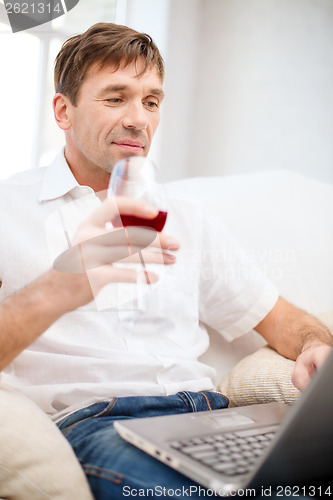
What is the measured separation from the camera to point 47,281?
768mm

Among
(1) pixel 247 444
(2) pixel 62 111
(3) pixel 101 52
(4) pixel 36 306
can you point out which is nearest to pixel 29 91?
(2) pixel 62 111

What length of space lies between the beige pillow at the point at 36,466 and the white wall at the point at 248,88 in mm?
1957

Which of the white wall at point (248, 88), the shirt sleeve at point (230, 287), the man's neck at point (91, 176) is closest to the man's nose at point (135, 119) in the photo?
the man's neck at point (91, 176)

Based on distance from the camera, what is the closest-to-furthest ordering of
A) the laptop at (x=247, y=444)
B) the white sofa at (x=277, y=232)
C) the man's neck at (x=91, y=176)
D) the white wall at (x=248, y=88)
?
the laptop at (x=247, y=444) → the man's neck at (x=91, y=176) → the white sofa at (x=277, y=232) → the white wall at (x=248, y=88)

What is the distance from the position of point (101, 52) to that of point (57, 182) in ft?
1.13

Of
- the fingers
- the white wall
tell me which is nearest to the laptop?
the fingers

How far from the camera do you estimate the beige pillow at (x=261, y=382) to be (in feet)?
3.73

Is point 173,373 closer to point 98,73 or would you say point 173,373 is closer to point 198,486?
point 198,486

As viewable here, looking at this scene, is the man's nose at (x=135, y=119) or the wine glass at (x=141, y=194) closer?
A: the wine glass at (x=141, y=194)

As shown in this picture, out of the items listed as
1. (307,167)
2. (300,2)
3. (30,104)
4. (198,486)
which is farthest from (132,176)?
(300,2)

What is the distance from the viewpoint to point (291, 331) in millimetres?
1246

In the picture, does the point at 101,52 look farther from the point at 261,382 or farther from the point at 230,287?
the point at 261,382

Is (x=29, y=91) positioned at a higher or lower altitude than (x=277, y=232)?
higher

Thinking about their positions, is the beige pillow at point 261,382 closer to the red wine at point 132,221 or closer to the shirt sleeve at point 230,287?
the shirt sleeve at point 230,287
